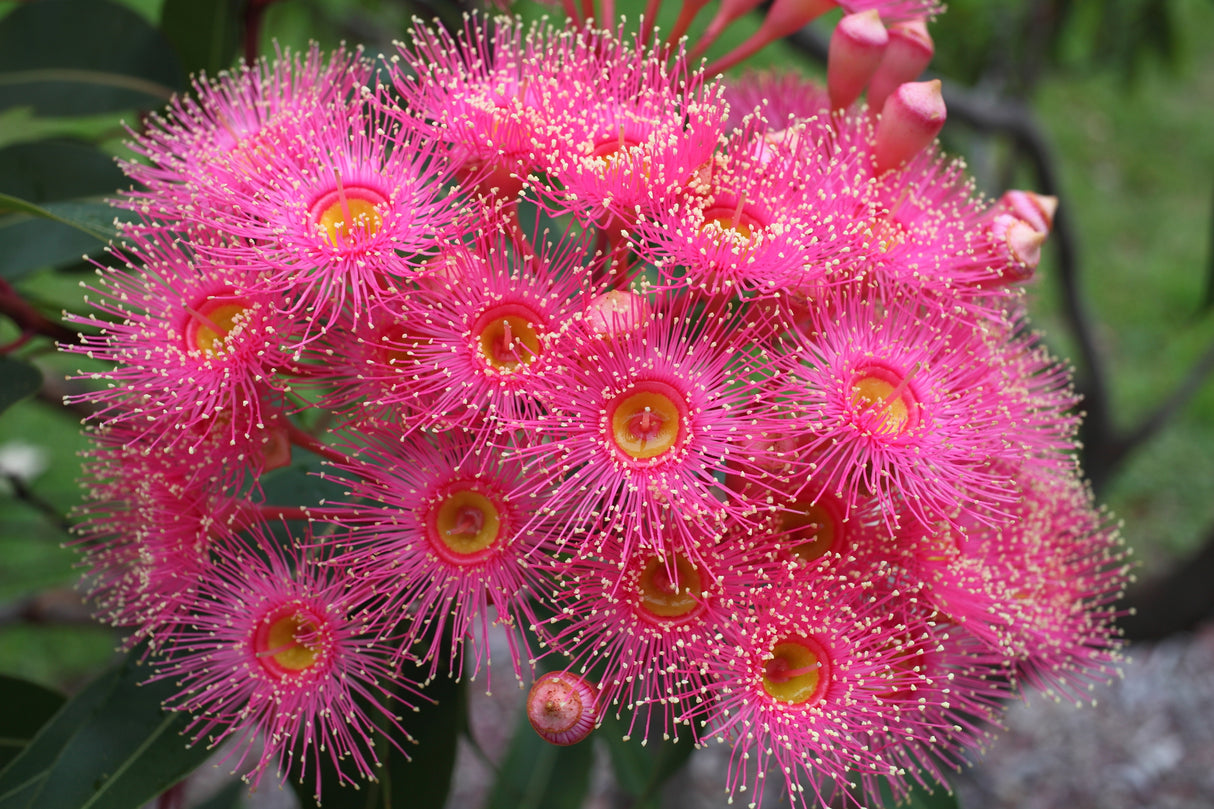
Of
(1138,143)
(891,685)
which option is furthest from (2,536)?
(1138,143)

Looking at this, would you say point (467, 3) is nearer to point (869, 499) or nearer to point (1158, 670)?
point (869, 499)

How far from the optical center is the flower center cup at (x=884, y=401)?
98 cm

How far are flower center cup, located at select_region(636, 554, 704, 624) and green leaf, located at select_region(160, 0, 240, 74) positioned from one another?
1.08 m

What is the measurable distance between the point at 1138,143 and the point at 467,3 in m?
4.77

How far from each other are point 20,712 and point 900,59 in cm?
149

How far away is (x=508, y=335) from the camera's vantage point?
990mm

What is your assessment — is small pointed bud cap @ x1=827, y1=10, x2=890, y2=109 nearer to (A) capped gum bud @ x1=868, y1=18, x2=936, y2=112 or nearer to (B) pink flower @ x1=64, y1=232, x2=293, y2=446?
(A) capped gum bud @ x1=868, y1=18, x2=936, y2=112

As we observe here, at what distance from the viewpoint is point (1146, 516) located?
3830 mm

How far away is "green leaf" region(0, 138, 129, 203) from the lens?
1426 mm

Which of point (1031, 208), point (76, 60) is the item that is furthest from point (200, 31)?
point (1031, 208)

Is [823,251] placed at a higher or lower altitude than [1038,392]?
higher

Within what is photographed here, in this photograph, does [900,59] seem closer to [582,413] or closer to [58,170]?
[582,413]

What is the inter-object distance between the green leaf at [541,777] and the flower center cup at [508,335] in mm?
1075

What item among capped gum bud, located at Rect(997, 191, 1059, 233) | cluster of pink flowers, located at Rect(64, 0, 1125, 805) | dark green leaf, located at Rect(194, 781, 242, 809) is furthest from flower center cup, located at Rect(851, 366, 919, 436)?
dark green leaf, located at Rect(194, 781, 242, 809)
